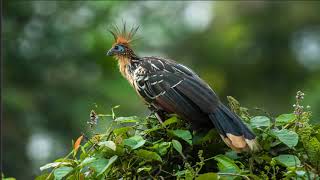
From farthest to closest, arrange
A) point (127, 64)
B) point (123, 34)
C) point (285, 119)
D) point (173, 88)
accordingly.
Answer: point (123, 34) < point (127, 64) < point (173, 88) < point (285, 119)

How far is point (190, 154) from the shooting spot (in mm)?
3186

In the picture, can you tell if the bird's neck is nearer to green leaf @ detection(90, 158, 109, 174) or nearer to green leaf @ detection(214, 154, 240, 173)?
green leaf @ detection(90, 158, 109, 174)

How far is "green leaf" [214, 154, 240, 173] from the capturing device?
116 inches

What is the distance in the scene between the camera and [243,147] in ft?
10.2

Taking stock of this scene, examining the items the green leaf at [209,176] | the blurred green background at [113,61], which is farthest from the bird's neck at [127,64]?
the blurred green background at [113,61]

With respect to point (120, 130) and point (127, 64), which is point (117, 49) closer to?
point (127, 64)

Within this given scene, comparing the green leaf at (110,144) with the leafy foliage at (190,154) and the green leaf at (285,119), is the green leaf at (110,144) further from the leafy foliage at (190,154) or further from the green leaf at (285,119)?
the green leaf at (285,119)

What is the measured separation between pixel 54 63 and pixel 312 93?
11.4 feet

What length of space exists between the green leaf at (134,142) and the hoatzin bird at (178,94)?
12.6 inches

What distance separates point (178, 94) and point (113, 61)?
23.3 feet

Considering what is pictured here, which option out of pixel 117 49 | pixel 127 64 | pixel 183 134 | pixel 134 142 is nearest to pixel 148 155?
pixel 134 142

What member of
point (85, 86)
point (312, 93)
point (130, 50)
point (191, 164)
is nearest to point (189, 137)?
point (191, 164)

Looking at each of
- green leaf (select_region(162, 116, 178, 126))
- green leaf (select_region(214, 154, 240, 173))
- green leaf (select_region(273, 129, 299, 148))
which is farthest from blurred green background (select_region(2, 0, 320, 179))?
green leaf (select_region(214, 154, 240, 173))

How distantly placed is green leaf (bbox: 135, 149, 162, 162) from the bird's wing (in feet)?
1.71
